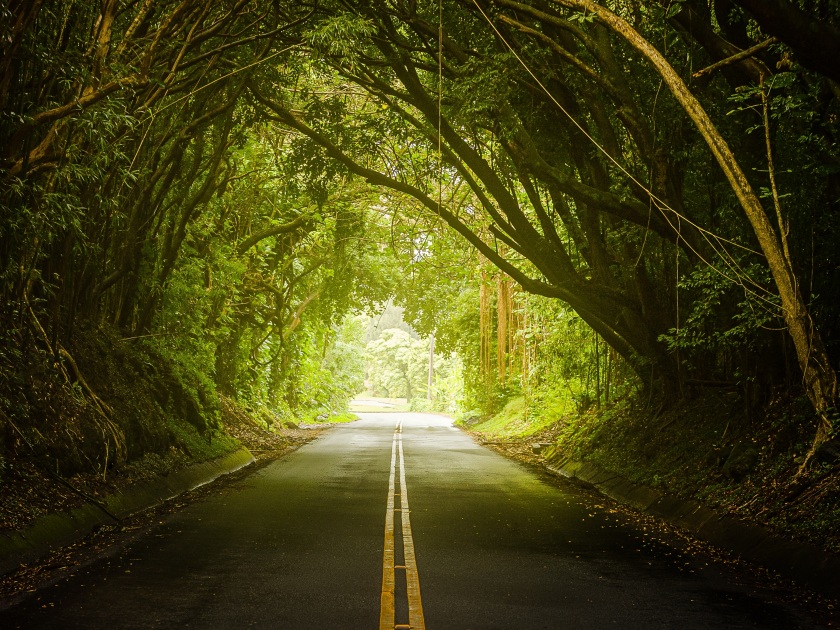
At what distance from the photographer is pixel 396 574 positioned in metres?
7.93

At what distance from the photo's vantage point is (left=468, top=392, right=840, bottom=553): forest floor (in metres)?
9.07

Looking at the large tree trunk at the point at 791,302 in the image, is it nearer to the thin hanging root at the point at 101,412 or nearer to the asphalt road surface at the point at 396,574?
the asphalt road surface at the point at 396,574

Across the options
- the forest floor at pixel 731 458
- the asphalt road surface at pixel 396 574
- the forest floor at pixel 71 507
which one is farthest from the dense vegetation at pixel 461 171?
the asphalt road surface at pixel 396 574

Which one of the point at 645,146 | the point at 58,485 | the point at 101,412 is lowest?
the point at 58,485

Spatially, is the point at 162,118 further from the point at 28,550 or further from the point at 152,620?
the point at 152,620

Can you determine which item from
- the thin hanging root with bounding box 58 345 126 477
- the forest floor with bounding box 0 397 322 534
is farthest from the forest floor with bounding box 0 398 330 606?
the thin hanging root with bounding box 58 345 126 477

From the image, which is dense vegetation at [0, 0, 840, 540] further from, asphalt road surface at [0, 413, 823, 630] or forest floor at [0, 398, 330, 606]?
asphalt road surface at [0, 413, 823, 630]

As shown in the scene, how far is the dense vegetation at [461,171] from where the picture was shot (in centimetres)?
980

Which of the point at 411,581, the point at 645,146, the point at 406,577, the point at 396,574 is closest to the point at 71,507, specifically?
A: the point at 396,574

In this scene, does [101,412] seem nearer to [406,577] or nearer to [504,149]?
[406,577]

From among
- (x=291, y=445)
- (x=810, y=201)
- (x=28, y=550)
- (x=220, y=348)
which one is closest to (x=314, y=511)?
(x=28, y=550)

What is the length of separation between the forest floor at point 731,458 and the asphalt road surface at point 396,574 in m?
1.19

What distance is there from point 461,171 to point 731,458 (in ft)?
27.1

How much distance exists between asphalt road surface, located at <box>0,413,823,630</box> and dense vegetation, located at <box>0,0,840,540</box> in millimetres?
2389
